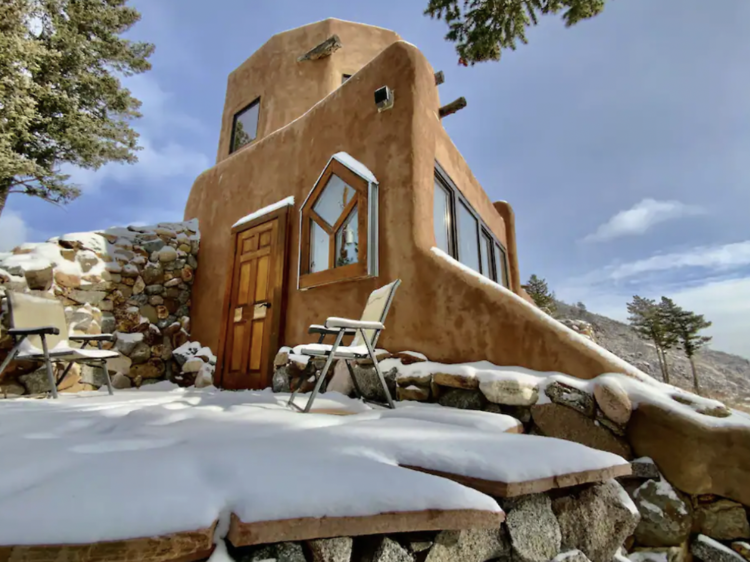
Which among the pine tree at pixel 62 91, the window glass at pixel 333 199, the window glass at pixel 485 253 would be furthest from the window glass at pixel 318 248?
the pine tree at pixel 62 91

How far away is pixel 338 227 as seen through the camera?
159 inches

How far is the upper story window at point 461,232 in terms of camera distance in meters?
4.55

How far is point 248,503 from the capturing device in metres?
0.87

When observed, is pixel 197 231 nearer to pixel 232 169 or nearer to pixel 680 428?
pixel 232 169

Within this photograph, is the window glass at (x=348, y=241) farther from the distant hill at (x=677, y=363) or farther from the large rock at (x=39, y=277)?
the distant hill at (x=677, y=363)

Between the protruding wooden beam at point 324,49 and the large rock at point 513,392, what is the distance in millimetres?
6727

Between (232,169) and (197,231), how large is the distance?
1223mm

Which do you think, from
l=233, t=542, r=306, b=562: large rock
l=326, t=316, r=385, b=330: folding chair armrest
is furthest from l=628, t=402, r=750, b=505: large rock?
l=233, t=542, r=306, b=562: large rock

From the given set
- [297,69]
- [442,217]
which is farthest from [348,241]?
[297,69]

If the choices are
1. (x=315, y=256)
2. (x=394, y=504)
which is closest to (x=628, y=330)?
(x=315, y=256)

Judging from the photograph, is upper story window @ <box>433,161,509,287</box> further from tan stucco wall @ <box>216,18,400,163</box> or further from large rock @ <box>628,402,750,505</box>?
tan stucco wall @ <box>216,18,400,163</box>

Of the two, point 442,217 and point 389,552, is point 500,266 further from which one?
point 389,552

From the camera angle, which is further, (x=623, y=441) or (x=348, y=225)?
(x=348, y=225)

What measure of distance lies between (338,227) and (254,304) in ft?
5.22
